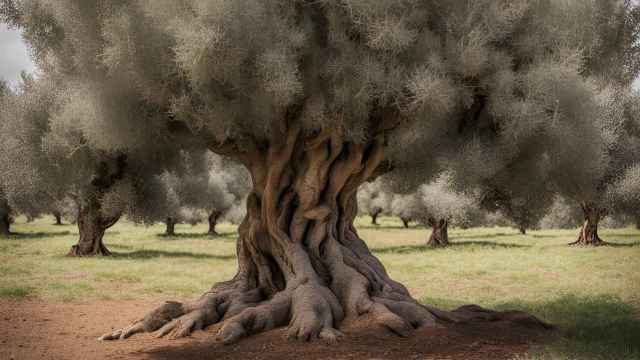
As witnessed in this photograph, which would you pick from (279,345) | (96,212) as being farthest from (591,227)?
(279,345)

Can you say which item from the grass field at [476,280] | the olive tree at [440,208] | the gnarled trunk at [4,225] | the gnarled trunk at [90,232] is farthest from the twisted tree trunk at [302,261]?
the gnarled trunk at [4,225]

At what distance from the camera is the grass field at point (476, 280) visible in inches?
544

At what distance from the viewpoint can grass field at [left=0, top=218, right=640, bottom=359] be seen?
1381 cm

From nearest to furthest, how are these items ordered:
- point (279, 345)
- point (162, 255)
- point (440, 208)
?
1. point (279, 345)
2. point (162, 255)
3. point (440, 208)

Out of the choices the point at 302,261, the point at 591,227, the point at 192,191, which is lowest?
the point at 302,261

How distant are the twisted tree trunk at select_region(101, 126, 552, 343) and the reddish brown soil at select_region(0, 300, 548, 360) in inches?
18.0

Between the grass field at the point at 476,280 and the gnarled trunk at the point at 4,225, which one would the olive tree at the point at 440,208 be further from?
the gnarled trunk at the point at 4,225

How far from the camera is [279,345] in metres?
11.3

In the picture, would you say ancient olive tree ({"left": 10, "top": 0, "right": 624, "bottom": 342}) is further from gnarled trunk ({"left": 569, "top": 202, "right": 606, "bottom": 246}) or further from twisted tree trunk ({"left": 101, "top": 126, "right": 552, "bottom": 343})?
A: gnarled trunk ({"left": 569, "top": 202, "right": 606, "bottom": 246})

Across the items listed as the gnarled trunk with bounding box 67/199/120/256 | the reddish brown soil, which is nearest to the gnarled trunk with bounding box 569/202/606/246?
the gnarled trunk with bounding box 67/199/120/256

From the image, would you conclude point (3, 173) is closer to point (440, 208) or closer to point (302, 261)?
point (302, 261)

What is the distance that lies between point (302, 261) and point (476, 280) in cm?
1301

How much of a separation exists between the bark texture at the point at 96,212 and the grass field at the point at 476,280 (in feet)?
5.51

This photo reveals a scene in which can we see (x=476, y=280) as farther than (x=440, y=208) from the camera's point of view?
No
